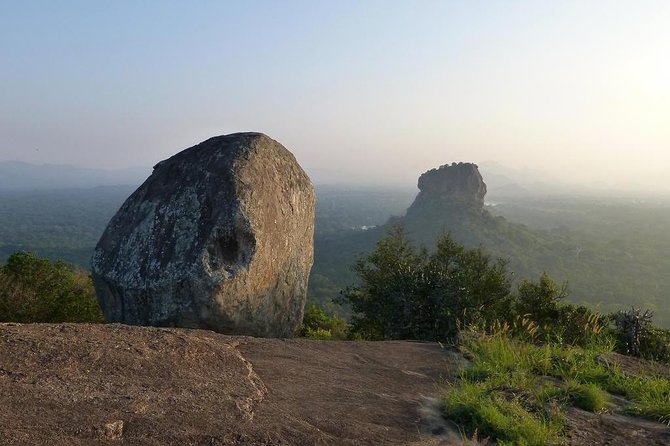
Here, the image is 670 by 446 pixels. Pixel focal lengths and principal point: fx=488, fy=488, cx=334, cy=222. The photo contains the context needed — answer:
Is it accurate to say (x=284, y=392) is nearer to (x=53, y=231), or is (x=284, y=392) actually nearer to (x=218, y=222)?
(x=218, y=222)

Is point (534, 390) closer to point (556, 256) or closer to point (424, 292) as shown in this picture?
point (424, 292)

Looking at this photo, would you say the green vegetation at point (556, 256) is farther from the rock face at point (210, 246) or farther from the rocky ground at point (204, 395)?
the rocky ground at point (204, 395)

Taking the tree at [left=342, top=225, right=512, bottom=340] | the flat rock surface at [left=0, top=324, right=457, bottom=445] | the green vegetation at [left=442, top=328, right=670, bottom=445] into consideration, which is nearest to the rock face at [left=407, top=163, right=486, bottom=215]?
the tree at [left=342, top=225, right=512, bottom=340]

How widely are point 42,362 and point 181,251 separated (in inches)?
193

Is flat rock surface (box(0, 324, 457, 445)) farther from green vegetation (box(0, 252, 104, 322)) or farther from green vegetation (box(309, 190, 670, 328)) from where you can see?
green vegetation (box(309, 190, 670, 328))

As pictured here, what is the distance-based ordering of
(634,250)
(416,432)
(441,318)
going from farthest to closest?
(634,250)
(441,318)
(416,432)

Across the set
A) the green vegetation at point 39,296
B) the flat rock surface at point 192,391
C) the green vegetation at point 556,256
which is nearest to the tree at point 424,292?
the flat rock surface at point 192,391

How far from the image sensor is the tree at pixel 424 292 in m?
13.6

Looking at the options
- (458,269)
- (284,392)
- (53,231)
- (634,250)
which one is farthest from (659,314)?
(53,231)

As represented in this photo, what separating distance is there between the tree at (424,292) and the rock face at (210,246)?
3339 mm

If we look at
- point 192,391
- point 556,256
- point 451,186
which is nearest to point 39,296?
point 192,391

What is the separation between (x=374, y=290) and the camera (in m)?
16.3

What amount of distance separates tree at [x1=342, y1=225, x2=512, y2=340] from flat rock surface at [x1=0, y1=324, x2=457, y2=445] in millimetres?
4651

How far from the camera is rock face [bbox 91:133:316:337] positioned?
34.5 feet
